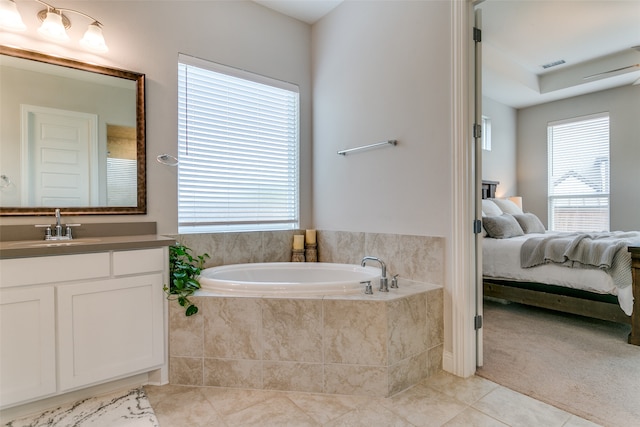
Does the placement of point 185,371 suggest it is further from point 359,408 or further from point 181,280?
point 359,408

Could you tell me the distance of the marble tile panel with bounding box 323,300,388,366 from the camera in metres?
1.81

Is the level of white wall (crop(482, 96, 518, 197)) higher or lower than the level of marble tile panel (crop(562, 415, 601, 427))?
higher

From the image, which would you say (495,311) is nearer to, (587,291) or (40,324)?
(587,291)

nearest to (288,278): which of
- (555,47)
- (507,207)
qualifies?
(507,207)

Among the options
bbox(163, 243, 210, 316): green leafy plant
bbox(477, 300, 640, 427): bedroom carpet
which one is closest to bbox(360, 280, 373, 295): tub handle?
bbox(477, 300, 640, 427): bedroom carpet

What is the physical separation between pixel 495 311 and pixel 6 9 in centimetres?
432

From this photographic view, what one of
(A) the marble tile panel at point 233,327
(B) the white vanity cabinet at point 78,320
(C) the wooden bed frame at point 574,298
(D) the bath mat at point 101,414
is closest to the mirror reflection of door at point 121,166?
(B) the white vanity cabinet at point 78,320

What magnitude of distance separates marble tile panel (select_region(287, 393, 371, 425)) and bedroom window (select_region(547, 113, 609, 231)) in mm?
5334

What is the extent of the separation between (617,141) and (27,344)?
692cm

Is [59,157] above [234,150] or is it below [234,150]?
below

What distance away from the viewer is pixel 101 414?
1.66 meters

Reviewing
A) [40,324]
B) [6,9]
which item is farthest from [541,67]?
[40,324]

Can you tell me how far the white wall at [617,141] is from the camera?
4.84 meters

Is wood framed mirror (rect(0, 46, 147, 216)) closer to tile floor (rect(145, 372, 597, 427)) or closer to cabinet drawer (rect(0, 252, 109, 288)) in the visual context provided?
cabinet drawer (rect(0, 252, 109, 288))
